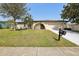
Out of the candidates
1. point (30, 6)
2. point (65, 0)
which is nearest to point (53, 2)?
point (65, 0)

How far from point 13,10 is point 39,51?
1.40 m

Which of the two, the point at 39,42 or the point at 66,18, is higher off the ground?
the point at 66,18

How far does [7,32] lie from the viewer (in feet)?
18.6

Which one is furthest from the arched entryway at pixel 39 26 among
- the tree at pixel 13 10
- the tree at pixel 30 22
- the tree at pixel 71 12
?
the tree at pixel 71 12

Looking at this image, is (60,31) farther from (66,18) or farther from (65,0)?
(65,0)

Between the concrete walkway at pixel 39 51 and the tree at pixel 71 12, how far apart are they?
0.89m

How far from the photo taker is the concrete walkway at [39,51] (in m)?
5.14

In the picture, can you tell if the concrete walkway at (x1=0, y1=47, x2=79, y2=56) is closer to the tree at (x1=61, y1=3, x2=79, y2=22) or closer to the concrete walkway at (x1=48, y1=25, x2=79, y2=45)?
the concrete walkway at (x1=48, y1=25, x2=79, y2=45)

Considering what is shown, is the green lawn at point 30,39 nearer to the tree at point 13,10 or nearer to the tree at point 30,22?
the tree at point 30,22

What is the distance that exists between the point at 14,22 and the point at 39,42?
940mm

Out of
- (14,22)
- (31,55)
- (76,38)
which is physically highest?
(14,22)

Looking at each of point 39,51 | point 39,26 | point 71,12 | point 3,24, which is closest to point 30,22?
point 39,26

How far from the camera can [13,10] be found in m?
5.61

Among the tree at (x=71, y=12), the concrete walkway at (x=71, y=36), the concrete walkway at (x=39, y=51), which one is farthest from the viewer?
the concrete walkway at (x=71, y=36)
